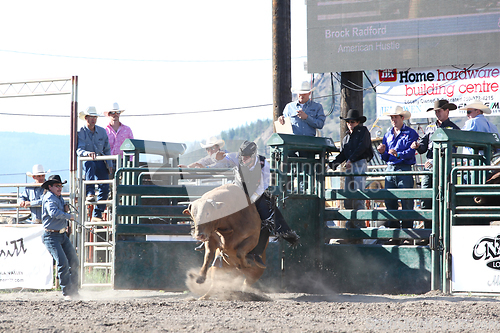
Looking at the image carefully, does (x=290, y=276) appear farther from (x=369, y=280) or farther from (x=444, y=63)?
(x=444, y=63)

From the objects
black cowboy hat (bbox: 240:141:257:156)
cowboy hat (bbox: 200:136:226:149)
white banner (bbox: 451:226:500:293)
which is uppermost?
cowboy hat (bbox: 200:136:226:149)

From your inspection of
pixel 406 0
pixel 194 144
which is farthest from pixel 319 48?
pixel 194 144

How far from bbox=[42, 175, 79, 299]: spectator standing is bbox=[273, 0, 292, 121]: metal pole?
4301mm

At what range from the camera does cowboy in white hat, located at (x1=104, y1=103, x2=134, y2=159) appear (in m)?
10.6

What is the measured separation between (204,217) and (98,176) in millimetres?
4106

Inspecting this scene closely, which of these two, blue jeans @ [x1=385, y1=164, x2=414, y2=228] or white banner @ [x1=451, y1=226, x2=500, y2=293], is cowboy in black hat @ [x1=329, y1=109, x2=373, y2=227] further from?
white banner @ [x1=451, y1=226, x2=500, y2=293]

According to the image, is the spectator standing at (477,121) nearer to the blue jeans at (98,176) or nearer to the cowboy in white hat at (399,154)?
the cowboy in white hat at (399,154)

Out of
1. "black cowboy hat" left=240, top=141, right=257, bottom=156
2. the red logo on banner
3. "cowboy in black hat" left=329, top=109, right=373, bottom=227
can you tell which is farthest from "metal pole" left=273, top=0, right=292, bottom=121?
the red logo on banner

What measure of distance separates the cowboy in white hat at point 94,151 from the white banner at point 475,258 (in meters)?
5.91

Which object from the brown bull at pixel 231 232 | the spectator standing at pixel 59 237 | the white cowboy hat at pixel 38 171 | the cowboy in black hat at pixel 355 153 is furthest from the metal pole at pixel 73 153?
the cowboy in black hat at pixel 355 153

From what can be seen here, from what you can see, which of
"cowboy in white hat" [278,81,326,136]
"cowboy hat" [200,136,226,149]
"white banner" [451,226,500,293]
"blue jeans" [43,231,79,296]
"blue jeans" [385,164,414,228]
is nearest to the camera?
"white banner" [451,226,500,293]

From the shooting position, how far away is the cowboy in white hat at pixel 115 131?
418 inches

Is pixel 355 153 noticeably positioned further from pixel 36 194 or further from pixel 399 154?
pixel 36 194

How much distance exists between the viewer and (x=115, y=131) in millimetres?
10727
